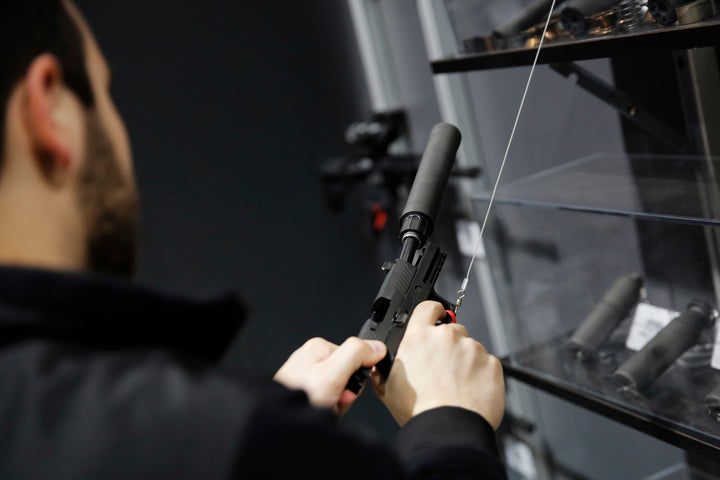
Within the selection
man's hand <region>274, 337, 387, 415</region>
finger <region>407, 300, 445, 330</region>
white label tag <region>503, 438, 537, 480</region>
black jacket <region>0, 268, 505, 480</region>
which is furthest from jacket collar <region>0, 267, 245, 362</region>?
white label tag <region>503, 438, 537, 480</region>

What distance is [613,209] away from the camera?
105 centimetres

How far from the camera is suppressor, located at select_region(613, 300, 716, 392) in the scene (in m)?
1.05

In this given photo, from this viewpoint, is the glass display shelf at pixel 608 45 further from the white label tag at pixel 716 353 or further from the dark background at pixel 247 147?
the dark background at pixel 247 147

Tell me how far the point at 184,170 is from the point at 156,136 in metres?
0.13

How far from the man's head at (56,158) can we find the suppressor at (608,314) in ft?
2.74

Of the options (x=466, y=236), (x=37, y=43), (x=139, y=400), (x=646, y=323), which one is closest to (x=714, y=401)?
(x=646, y=323)

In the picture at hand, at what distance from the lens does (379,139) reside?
203 centimetres

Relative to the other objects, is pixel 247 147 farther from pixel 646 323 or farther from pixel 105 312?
pixel 105 312

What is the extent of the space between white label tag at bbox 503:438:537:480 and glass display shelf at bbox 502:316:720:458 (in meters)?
0.76

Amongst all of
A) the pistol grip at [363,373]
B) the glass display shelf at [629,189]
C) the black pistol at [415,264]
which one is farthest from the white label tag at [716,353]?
the pistol grip at [363,373]

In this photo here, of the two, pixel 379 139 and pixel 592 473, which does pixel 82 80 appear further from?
pixel 592 473

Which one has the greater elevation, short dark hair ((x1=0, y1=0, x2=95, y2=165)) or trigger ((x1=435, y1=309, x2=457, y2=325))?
short dark hair ((x1=0, y1=0, x2=95, y2=165))

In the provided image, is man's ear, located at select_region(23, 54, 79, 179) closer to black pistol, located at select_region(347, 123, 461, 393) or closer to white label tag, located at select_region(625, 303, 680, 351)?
black pistol, located at select_region(347, 123, 461, 393)

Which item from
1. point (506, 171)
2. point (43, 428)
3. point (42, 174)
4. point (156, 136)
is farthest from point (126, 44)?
point (43, 428)
